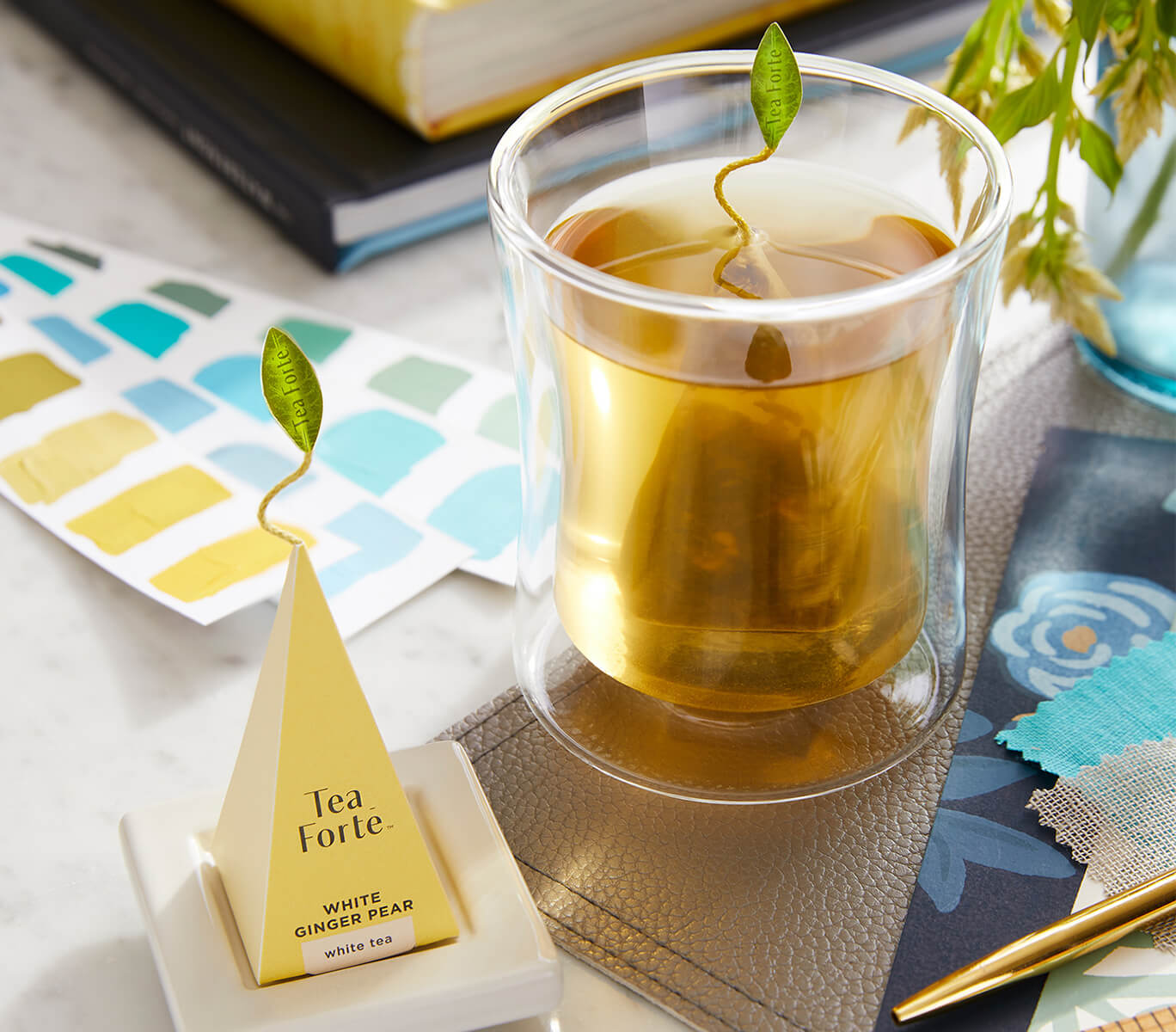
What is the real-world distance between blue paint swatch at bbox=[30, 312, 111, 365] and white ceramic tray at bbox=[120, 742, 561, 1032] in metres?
0.31

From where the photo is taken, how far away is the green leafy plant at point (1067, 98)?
45 cm

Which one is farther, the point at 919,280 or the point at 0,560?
the point at 0,560

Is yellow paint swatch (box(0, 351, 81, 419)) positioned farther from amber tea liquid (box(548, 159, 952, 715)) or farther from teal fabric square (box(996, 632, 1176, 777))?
teal fabric square (box(996, 632, 1176, 777))

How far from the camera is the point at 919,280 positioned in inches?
12.9

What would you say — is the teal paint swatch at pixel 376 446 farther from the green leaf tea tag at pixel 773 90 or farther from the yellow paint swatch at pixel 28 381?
the green leaf tea tag at pixel 773 90

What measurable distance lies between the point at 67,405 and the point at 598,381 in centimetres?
31

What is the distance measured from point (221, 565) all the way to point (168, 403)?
0.12 metres

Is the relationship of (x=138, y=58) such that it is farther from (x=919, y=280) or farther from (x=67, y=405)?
(x=919, y=280)

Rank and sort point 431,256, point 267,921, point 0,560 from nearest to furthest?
point 267,921
point 0,560
point 431,256

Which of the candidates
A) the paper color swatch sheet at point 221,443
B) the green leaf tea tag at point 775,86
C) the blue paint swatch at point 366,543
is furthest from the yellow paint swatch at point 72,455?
the green leaf tea tag at point 775,86

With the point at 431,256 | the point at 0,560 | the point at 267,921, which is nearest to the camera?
the point at 267,921

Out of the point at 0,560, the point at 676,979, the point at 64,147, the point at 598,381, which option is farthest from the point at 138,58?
the point at 676,979

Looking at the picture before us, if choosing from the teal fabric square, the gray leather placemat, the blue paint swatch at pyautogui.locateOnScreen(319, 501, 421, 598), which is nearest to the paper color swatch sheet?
the blue paint swatch at pyautogui.locateOnScreen(319, 501, 421, 598)

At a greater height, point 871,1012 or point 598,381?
point 598,381
